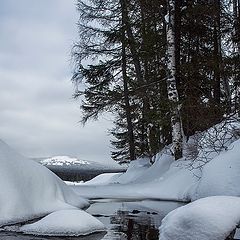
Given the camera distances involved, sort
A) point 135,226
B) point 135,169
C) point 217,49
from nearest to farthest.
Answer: point 135,226 → point 217,49 → point 135,169

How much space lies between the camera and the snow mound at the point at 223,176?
32.2 feet

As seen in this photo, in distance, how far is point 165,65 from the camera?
19.0 metres

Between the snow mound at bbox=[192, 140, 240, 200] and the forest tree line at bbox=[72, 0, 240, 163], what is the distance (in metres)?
1.47

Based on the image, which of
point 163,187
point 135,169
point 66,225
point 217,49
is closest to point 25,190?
point 66,225

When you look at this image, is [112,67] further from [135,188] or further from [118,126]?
[135,188]

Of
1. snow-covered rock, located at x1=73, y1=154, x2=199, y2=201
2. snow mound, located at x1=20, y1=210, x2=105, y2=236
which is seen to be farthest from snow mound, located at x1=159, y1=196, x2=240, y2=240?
snow-covered rock, located at x1=73, y1=154, x2=199, y2=201

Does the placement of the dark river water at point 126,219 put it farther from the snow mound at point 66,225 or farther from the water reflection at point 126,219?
the snow mound at point 66,225

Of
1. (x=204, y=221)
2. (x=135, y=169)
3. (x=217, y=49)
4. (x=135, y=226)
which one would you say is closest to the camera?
(x=204, y=221)

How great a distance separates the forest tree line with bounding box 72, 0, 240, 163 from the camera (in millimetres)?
15953

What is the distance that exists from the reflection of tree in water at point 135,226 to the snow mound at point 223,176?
1.95 meters

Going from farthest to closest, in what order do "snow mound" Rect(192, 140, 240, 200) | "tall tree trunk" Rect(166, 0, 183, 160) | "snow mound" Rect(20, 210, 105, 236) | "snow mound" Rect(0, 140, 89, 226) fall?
"tall tree trunk" Rect(166, 0, 183, 160), "snow mound" Rect(192, 140, 240, 200), "snow mound" Rect(0, 140, 89, 226), "snow mound" Rect(20, 210, 105, 236)

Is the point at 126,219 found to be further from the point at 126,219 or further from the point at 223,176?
the point at 223,176

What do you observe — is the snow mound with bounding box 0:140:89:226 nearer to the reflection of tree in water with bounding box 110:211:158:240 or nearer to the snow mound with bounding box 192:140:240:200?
the reflection of tree in water with bounding box 110:211:158:240

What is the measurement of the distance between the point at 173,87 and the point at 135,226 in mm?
8774
